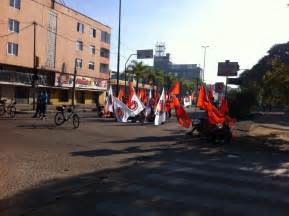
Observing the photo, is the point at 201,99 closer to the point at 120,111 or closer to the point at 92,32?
the point at 120,111

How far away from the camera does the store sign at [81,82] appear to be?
5153 cm

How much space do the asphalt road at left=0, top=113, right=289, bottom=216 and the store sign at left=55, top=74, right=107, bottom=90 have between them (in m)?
36.7

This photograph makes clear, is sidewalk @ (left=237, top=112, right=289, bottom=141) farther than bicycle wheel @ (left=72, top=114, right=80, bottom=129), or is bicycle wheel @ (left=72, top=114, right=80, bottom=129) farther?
sidewalk @ (left=237, top=112, right=289, bottom=141)

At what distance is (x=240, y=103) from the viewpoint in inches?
1518

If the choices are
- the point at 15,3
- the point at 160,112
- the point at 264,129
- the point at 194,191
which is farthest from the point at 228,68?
the point at 194,191

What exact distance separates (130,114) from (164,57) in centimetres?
16165

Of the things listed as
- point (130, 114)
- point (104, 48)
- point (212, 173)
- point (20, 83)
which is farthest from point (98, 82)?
point (212, 173)

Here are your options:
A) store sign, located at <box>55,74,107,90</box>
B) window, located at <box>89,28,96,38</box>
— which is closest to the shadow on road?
store sign, located at <box>55,74,107,90</box>

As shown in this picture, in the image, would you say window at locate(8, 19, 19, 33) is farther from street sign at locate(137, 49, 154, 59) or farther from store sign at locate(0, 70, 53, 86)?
street sign at locate(137, 49, 154, 59)

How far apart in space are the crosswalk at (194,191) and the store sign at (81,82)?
4187 cm

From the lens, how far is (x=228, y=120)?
1753 centimetres

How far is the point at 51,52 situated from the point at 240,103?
23482 millimetres

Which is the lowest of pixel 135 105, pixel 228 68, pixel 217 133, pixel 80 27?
pixel 217 133

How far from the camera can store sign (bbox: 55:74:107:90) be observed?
5153 cm
